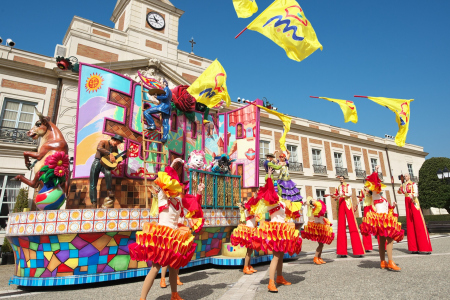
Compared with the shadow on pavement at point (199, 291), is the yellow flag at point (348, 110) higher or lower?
higher

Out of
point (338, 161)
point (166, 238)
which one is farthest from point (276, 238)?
point (338, 161)

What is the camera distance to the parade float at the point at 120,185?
5.18 meters

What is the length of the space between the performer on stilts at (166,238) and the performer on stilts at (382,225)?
3860mm

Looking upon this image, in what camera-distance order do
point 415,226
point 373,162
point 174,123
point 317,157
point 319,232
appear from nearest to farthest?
1. point 319,232
2. point 415,226
3. point 174,123
4. point 317,157
5. point 373,162

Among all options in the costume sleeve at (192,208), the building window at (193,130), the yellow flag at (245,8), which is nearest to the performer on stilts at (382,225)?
the costume sleeve at (192,208)

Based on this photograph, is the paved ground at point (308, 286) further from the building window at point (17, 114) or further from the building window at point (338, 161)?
the building window at point (338, 161)

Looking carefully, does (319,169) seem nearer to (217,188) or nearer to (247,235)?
(217,188)

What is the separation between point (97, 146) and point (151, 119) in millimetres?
1795

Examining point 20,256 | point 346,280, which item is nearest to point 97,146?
point 20,256

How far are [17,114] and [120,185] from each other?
896 cm

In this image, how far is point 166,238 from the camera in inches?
154

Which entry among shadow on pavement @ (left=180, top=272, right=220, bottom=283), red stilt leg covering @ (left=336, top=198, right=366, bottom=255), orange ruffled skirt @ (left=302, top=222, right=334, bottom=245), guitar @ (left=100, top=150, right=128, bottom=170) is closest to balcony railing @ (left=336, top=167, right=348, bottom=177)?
red stilt leg covering @ (left=336, top=198, right=366, bottom=255)

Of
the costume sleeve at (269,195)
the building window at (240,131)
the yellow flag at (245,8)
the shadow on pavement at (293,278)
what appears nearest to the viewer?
the costume sleeve at (269,195)

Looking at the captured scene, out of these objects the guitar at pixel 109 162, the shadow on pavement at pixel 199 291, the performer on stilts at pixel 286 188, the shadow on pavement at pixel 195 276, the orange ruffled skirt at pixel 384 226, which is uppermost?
the guitar at pixel 109 162
